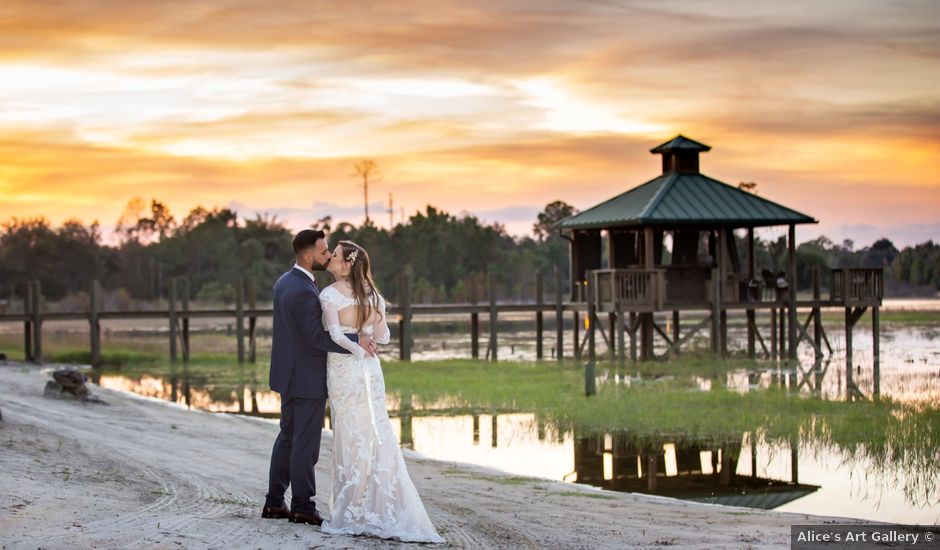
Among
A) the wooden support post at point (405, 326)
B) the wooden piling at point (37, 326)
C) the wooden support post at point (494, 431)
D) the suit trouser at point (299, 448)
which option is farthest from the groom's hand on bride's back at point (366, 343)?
the wooden piling at point (37, 326)

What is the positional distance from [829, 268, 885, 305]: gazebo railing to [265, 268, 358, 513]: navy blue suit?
89.9 feet

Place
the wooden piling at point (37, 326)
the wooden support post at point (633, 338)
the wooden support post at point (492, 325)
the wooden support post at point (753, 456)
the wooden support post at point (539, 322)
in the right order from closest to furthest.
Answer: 1. the wooden support post at point (753, 456)
2. the wooden support post at point (633, 338)
3. the wooden support post at point (492, 325)
4. the wooden piling at point (37, 326)
5. the wooden support post at point (539, 322)

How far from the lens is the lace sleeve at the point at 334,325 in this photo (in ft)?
27.3

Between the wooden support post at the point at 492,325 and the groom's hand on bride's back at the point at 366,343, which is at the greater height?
the groom's hand on bride's back at the point at 366,343

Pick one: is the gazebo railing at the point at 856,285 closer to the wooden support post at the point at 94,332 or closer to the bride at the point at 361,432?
the wooden support post at the point at 94,332

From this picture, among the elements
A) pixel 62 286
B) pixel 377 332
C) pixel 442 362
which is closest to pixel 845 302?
pixel 442 362

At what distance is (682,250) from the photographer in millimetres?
32031

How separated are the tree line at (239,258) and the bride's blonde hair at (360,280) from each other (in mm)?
57959

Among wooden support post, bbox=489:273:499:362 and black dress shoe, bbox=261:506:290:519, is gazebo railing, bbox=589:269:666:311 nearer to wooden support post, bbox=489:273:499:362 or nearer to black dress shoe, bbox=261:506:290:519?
wooden support post, bbox=489:273:499:362

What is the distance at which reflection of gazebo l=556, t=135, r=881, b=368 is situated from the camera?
29938 millimetres

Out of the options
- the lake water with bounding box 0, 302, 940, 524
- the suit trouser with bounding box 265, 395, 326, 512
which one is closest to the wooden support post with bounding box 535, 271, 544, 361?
the lake water with bounding box 0, 302, 940, 524

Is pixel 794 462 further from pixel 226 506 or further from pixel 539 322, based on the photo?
pixel 539 322

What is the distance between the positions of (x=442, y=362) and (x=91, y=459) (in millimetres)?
20382

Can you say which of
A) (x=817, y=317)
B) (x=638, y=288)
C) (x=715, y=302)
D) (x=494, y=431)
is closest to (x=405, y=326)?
(x=638, y=288)
